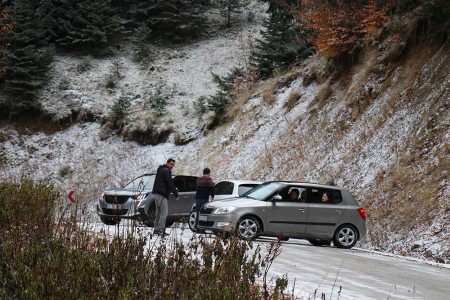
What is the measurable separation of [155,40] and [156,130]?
1241 centimetres

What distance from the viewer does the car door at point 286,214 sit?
14992 mm

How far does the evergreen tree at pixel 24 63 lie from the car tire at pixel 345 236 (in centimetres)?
2741

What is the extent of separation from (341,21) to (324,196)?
33.9 feet

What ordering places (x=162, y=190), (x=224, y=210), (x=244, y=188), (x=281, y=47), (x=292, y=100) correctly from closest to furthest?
1. (x=162, y=190)
2. (x=224, y=210)
3. (x=244, y=188)
4. (x=292, y=100)
5. (x=281, y=47)

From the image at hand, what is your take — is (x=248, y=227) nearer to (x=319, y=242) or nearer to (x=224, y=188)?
(x=319, y=242)

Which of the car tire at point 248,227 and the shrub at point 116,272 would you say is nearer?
the shrub at point 116,272

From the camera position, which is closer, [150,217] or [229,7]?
[150,217]

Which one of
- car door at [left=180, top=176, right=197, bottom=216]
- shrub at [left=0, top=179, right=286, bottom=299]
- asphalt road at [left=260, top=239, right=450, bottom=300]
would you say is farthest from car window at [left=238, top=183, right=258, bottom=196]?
shrub at [left=0, top=179, right=286, bottom=299]

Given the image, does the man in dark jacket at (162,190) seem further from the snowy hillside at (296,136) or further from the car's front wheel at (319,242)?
the car's front wheel at (319,242)

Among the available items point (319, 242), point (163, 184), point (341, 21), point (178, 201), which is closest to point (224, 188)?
point (178, 201)

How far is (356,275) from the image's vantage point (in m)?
10.0

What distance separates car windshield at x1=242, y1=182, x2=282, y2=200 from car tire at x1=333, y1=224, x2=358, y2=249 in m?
2.09

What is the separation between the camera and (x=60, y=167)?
35156 millimetres

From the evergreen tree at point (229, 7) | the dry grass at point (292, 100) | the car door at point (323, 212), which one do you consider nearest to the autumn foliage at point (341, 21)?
the dry grass at point (292, 100)
